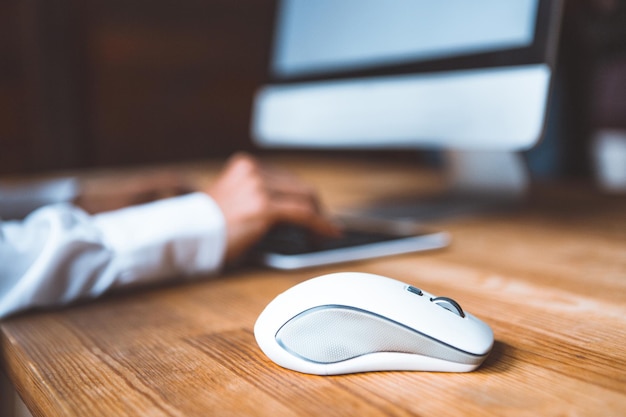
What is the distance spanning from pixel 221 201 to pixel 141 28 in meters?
1.71

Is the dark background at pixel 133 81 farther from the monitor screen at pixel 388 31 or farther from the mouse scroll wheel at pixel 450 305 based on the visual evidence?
the mouse scroll wheel at pixel 450 305

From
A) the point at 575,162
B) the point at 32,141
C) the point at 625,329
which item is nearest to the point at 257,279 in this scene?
the point at 625,329

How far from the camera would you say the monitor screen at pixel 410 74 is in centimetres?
68

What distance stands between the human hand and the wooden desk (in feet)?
0.15

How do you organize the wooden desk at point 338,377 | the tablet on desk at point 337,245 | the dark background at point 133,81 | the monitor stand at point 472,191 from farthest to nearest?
the dark background at point 133,81 < the monitor stand at point 472,191 < the tablet on desk at point 337,245 < the wooden desk at point 338,377

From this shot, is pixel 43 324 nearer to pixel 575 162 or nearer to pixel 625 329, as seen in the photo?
pixel 625 329

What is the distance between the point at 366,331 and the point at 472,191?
701mm

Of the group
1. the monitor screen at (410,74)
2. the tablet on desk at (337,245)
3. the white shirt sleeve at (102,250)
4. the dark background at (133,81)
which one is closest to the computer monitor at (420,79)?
the monitor screen at (410,74)

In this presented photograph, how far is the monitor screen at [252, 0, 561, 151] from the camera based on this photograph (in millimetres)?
681

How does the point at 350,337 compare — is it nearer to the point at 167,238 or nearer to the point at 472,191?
the point at 167,238

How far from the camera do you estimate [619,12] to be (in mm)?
1097

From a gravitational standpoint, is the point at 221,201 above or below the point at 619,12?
below

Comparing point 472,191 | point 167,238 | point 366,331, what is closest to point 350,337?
point 366,331

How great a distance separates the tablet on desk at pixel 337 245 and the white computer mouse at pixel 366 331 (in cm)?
26
